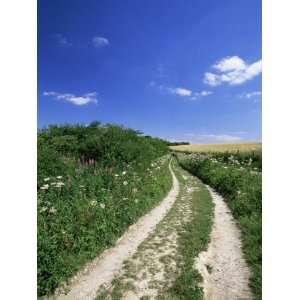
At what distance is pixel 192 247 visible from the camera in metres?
5.77

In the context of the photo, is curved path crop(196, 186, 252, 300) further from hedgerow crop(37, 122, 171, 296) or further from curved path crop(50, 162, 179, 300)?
hedgerow crop(37, 122, 171, 296)

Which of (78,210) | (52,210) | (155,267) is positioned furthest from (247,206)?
(52,210)

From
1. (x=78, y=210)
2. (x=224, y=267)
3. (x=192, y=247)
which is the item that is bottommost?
(x=224, y=267)

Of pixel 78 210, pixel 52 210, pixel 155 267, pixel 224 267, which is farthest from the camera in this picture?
pixel 78 210

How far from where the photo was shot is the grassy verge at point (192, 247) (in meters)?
4.20

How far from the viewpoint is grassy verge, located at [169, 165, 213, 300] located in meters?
4.20

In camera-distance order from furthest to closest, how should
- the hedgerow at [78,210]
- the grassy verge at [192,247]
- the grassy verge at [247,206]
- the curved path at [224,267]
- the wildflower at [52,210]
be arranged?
the wildflower at [52,210]
the grassy verge at [247,206]
the hedgerow at [78,210]
the curved path at [224,267]
the grassy verge at [192,247]

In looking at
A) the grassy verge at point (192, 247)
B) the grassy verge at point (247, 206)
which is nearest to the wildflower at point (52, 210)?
the grassy verge at point (192, 247)

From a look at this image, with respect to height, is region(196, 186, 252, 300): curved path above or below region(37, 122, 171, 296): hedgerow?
below

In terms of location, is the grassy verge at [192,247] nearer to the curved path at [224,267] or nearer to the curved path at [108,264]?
the curved path at [224,267]

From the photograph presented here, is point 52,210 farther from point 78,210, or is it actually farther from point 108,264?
point 108,264

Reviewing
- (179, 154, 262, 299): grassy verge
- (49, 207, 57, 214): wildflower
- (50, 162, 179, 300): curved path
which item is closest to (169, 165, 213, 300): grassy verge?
(179, 154, 262, 299): grassy verge
